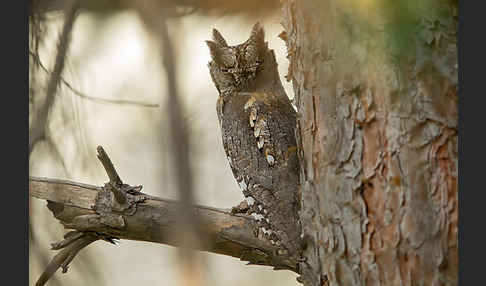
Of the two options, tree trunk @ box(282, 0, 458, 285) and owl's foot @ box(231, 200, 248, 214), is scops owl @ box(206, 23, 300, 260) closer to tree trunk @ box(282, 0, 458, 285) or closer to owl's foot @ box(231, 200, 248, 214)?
owl's foot @ box(231, 200, 248, 214)

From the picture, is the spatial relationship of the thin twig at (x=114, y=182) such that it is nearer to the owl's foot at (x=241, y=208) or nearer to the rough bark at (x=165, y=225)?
the rough bark at (x=165, y=225)

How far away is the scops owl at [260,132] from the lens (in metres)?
0.87

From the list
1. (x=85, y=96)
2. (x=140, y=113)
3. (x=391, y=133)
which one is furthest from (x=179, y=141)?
(x=391, y=133)

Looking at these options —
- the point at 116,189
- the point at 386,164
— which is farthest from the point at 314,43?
the point at 116,189

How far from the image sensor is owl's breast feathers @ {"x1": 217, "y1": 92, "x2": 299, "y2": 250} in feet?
2.86

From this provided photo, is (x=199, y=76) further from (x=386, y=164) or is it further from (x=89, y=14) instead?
(x=386, y=164)

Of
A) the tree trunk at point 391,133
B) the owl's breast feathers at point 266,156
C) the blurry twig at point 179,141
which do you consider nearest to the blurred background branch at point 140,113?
the blurry twig at point 179,141

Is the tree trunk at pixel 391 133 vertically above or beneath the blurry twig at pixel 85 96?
beneath

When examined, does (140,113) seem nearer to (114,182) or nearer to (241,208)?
(114,182)

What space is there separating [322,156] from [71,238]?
1.66 feet

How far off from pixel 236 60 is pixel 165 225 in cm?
30

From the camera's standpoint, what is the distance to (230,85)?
3.06ft

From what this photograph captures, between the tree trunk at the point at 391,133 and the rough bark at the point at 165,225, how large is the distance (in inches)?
9.3

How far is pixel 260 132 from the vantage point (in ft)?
2.90
